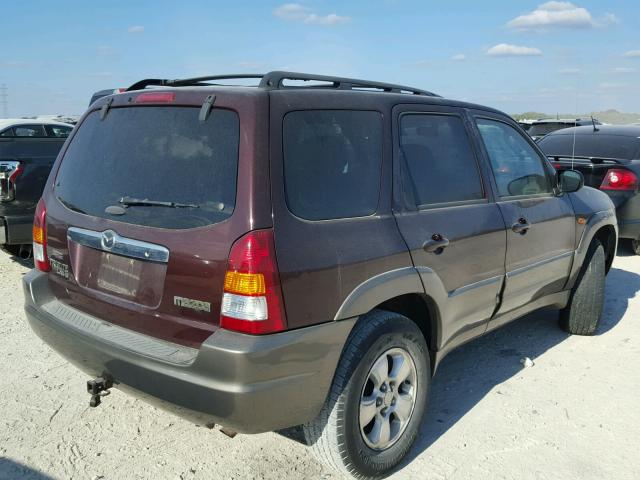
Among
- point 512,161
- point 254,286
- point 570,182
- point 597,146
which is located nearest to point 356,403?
point 254,286

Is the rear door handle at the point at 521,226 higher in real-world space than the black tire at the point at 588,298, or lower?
higher

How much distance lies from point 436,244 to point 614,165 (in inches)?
205

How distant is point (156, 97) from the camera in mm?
2734

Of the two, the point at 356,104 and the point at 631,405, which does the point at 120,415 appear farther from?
the point at 631,405

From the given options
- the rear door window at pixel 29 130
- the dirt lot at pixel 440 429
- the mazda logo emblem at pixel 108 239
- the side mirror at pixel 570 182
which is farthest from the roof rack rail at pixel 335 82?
the rear door window at pixel 29 130

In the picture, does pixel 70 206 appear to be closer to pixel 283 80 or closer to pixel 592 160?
pixel 283 80

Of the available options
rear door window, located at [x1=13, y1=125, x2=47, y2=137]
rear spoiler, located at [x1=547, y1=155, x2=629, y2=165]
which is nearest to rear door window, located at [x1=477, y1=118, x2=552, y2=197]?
rear spoiler, located at [x1=547, y1=155, x2=629, y2=165]

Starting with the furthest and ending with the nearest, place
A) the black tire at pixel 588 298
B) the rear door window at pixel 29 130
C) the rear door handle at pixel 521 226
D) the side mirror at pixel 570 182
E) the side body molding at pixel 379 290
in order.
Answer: the rear door window at pixel 29 130 → the black tire at pixel 588 298 → the side mirror at pixel 570 182 → the rear door handle at pixel 521 226 → the side body molding at pixel 379 290

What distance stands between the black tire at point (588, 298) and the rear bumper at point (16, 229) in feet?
16.4

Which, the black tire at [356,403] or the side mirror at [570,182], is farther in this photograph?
the side mirror at [570,182]

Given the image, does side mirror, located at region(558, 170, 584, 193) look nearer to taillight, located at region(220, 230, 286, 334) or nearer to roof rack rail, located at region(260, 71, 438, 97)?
roof rack rail, located at region(260, 71, 438, 97)

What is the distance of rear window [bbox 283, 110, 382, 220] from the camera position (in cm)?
249

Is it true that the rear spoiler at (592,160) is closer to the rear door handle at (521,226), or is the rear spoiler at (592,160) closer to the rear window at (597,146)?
the rear window at (597,146)

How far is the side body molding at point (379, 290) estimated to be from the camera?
2.54 m
